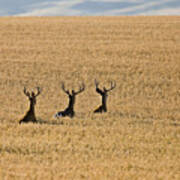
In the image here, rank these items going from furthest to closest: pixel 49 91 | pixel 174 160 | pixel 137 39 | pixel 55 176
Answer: pixel 137 39
pixel 49 91
pixel 174 160
pixel 55 176

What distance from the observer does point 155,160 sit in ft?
30.7

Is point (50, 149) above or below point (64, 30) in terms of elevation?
below

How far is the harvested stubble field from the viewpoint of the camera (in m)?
8.86

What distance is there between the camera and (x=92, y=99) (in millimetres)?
21141

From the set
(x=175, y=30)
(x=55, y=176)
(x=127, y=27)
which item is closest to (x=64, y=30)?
(x=127, y=27)

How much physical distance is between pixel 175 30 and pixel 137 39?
4612 millimetres

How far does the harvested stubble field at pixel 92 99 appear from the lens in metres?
8.86

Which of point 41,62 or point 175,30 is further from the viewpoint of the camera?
point 175,30

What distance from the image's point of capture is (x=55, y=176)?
7719mm

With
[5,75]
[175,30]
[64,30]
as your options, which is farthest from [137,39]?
[5,75]

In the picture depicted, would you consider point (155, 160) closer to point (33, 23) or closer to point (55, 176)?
point (55, 176)

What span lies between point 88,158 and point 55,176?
1.75 m

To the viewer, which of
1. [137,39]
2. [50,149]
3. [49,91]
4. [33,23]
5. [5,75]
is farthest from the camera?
[33,23]

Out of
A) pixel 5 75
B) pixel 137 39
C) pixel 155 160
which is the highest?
pixel 137 39
